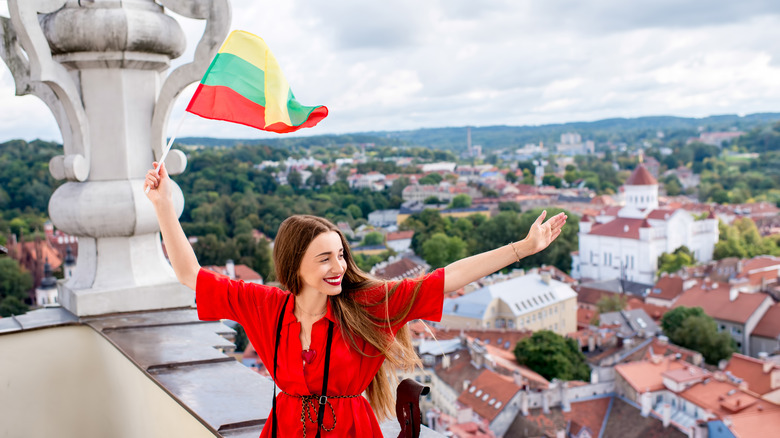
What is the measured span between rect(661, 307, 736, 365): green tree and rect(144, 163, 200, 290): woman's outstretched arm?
30362 millimetres

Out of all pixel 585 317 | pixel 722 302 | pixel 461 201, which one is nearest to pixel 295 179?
pixel 461 201

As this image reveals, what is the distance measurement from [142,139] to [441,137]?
Answer: 15454 cm

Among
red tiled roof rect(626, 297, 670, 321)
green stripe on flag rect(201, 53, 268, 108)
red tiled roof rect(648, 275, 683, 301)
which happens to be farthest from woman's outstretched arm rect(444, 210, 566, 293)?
red tiled roof rect(648, 275, 683, 301)

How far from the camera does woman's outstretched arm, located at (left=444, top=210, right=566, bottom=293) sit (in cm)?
125

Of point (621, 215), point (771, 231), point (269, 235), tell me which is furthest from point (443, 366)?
point (771, 231)

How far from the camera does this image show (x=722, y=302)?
108 feet

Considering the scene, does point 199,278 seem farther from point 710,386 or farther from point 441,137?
point 441,137

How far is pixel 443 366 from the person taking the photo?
25188 millimetres

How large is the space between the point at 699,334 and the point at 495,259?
30.7 meters

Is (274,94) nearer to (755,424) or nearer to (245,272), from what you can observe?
(755,424)

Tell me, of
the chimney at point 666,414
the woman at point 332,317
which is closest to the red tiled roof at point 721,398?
the chimney at point 666,414

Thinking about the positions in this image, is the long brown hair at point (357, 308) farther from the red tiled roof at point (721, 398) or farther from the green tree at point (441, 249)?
the green tree at point (441, 249)

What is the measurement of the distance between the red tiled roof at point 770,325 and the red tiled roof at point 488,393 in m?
13.3

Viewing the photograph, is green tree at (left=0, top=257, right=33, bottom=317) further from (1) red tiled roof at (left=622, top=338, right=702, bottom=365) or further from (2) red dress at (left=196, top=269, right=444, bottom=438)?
(2) red dress at (left=196, top=269, right=444, bottom=438)
